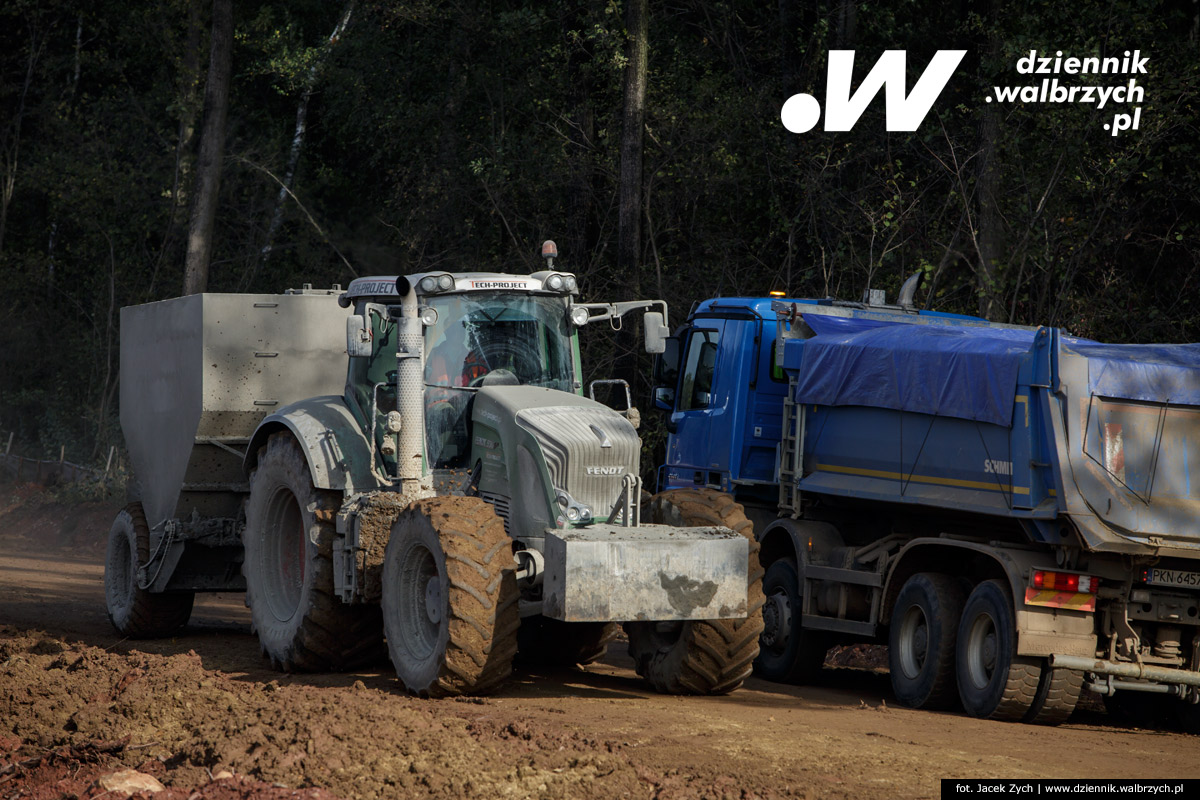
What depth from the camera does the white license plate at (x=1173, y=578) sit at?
9.68m

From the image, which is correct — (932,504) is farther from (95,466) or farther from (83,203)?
(83,203)

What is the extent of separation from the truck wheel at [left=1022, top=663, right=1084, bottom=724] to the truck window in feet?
15.6

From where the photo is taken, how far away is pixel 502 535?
30.1 ft

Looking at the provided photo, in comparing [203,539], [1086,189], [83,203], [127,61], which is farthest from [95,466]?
[1086,189]

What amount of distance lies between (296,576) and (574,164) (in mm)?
14587

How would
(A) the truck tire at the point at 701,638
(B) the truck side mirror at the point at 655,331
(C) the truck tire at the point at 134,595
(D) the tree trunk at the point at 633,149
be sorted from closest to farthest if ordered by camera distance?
1. (A) the truck tire at the point at 701,638
2. (B) the truck side mirror at the point at 655,331
3. (C) the truck tire at the point at 134,595
4. (D) the tree trunk at the point at 633,149

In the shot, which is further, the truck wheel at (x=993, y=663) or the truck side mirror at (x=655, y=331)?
the truck side mirror at (x=655, y=331)

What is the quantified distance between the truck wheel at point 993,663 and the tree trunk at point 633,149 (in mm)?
13169

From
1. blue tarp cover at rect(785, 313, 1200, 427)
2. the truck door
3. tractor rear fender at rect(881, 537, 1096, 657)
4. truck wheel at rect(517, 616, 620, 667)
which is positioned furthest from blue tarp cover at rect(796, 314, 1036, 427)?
truck wheel at rect(517, 616, 620, 667)

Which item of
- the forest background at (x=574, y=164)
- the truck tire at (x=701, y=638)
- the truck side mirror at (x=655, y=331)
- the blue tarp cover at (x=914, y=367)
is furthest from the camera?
the forest background at (x=574, y=164)

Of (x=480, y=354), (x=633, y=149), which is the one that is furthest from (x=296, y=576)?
(x=633, y=149)

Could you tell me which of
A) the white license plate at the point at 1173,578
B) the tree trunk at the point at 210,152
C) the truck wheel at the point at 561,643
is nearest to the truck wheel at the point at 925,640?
the white license plate at the point at 1173,578

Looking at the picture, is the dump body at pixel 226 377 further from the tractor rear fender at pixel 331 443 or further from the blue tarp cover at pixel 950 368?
the blue tarp cover at pixel 950 368

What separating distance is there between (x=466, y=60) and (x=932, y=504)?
19105mm
